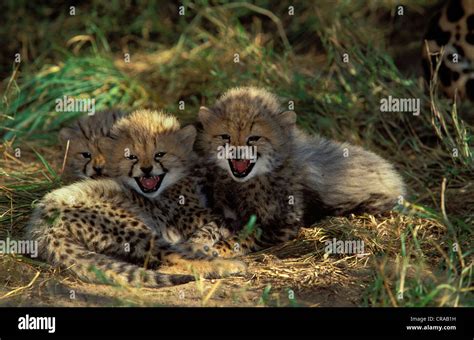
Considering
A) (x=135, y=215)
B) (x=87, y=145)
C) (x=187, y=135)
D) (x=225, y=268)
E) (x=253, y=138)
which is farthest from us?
(x=87, y=145)

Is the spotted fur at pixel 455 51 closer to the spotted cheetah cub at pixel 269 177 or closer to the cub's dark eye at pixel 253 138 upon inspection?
the spotted cheetah cub at pixel 269 177

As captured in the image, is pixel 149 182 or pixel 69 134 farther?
pixel 69 134

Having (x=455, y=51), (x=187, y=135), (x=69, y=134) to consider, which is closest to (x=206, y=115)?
(x=187, y=135)

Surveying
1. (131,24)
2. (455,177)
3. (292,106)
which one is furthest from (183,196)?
(131,24)

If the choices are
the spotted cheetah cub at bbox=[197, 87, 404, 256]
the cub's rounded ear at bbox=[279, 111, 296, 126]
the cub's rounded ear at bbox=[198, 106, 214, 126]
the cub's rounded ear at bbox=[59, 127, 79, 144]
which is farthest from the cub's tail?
the cub's rounded ear at bbox=[59, 127, 79, 144]

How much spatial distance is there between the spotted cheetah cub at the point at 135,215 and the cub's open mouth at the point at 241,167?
0.35 metres

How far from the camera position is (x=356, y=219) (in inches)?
216

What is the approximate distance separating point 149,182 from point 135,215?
304 mm

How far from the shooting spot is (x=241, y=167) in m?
5.16

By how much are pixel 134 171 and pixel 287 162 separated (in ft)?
3.04

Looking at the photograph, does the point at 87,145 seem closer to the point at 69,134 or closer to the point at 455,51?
the point at 69,134

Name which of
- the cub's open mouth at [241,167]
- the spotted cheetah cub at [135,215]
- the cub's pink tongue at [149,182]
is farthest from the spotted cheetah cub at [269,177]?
the cub's pink tongue at [149,182]

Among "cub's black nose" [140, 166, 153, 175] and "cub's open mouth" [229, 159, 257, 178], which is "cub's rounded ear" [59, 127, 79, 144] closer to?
"cub's black nose" [140, 166, 153, 175]

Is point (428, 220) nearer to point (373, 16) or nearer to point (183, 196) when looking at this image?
point (183, 196)
